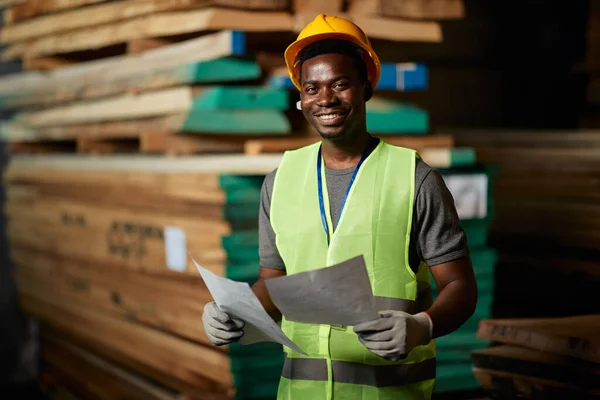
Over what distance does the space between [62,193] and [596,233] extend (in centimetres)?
362

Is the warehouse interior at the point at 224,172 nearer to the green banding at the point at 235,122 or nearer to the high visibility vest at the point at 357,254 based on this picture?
the green banding at the point at 235,122

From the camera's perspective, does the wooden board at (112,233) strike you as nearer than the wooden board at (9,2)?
Yes

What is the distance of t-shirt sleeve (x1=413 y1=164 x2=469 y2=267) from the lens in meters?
2.39

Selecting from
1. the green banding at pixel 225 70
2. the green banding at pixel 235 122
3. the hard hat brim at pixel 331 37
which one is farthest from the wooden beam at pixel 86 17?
the hard hat brim at pixel 331 37

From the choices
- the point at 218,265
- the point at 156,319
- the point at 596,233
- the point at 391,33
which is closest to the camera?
the point at 218,265

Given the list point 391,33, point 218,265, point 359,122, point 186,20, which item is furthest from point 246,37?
point 359,122

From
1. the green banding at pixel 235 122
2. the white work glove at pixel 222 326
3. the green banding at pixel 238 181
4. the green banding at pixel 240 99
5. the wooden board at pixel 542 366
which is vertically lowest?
the wooden board at pixel 542 366

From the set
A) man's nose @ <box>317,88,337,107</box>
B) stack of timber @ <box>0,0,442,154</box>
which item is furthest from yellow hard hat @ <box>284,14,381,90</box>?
stack of timber @ <box>0,0,442,154</box>

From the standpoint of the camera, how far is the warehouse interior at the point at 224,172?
166 inches

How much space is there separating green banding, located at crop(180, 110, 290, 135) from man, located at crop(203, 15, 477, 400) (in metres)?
1.71

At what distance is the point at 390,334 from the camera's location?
215cm

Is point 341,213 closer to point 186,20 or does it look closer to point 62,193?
point 186,20

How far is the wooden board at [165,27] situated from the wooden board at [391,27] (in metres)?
0.17

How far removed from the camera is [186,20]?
14.4 ft
